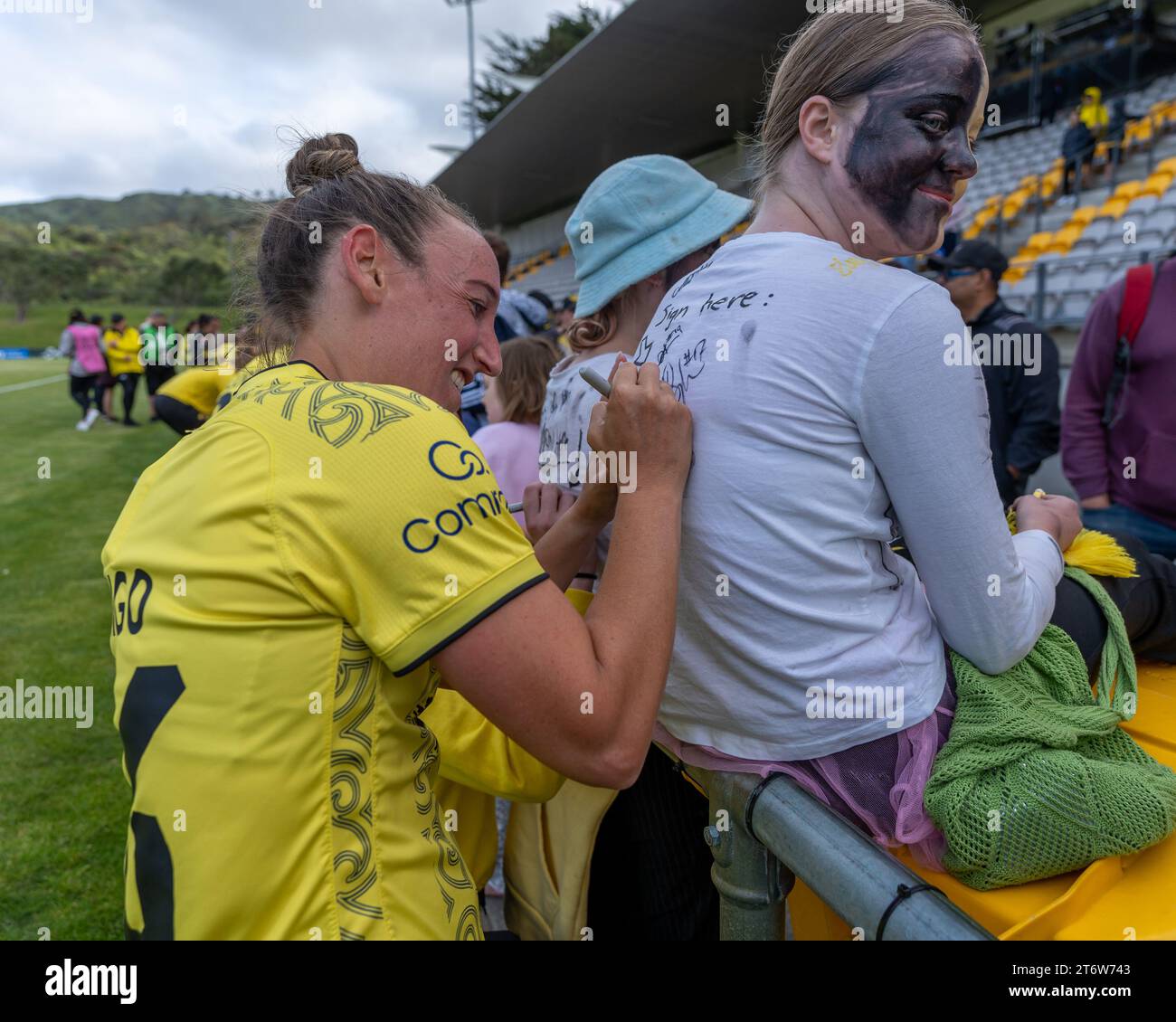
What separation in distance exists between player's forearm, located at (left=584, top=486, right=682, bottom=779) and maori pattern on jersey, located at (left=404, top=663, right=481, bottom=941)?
0.27 m

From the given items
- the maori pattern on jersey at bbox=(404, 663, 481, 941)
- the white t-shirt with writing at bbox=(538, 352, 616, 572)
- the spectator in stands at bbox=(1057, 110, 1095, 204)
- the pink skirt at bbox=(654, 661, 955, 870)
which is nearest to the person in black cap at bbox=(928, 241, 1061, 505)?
the white t-shirt with writing at bbox=(538, 352, 616, 572)

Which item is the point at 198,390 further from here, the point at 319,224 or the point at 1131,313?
the point at 1131,313

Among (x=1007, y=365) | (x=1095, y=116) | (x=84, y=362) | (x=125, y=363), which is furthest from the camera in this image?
(x=125, y=363)

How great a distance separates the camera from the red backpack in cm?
293

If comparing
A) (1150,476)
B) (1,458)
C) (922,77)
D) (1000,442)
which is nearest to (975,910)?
(922,77)

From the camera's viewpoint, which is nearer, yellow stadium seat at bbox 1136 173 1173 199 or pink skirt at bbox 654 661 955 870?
pink skirt at bbox 654 661 955 870

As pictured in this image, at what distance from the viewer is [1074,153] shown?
13188 mm

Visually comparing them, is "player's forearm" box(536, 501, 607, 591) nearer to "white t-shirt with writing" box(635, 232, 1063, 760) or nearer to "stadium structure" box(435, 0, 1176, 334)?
"white t-shirt with writing" box(635, 232, 1063, 760)

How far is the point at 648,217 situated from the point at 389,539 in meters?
1.31

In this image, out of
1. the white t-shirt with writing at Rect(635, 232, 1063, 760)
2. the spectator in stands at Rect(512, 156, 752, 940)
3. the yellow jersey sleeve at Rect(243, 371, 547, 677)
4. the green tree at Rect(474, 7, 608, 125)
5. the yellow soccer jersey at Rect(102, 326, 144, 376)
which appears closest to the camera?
the yellow jersey sleeve at Rect(243, 371, 547, 677)

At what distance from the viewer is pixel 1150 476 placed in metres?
2.89

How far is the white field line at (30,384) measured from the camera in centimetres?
2226

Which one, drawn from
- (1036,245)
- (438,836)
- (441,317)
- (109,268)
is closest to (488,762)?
(438,836)

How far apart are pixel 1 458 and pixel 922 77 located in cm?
1361
